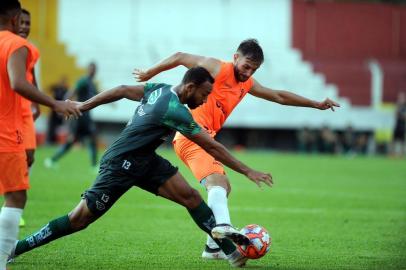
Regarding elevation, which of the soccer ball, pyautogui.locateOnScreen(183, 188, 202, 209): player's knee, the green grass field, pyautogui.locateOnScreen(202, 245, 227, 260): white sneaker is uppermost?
pyautogui.locateOnScreen(183, 188, 202, 209): player's knee

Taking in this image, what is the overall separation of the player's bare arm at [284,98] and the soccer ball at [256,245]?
6.25 feet

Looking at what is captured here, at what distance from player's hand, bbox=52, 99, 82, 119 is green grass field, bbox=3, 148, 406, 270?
1707mm

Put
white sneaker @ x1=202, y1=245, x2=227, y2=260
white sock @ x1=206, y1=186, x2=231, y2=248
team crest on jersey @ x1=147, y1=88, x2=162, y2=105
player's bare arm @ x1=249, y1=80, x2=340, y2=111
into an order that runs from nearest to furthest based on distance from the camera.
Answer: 1. team crest on jersey @ x1=147, y1=88, x2=162, y2=105
2. white sock @ x1=206, y1=186, x2=231, y2=248
3. white sneaker @ x1=202, y1=245, x2=227, y2=260
4. player's bare arm @ x1=249, y1=80, x2=340, y2=111

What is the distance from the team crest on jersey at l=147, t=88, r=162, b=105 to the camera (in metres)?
7.75

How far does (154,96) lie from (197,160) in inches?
54.7

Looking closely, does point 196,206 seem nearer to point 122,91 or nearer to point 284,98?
point 122,91

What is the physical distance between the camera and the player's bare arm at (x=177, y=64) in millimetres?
8992

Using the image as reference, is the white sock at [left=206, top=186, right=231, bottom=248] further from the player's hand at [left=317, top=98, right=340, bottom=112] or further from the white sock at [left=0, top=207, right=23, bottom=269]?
the white sock at [left=0, top=207, right=23, bottom=269]

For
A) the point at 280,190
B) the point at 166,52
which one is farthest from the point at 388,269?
the point at 166,52

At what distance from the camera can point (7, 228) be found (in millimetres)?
6988

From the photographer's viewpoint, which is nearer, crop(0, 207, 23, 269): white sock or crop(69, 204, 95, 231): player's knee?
crop(0, 207, 23, 269): white sock

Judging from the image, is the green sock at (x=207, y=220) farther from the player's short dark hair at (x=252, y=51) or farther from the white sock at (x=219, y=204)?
the player's short dark hair at (x=252, y=51)

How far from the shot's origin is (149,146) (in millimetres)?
7918

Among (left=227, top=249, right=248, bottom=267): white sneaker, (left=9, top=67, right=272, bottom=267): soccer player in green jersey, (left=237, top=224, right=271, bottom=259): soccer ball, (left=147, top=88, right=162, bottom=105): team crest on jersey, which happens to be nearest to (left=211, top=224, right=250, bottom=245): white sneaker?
(left=9, top=67, right=272, bottom=267): soccer player in green jersey
